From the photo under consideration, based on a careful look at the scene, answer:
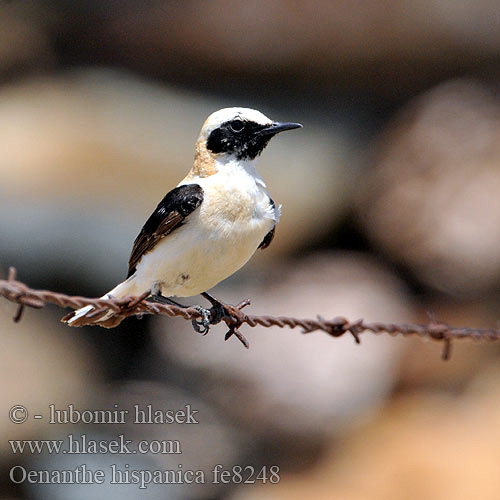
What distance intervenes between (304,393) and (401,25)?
6889mm

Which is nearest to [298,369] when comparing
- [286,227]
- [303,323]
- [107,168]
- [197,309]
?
[286,227]

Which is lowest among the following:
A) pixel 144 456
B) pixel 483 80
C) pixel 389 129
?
pixel 144 456

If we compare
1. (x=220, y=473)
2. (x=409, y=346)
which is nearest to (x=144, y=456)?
(x=220, y=473)

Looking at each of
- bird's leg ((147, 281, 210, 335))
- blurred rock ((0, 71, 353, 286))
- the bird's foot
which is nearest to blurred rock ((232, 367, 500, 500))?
blurred rock ((0, 71, 353, 286))

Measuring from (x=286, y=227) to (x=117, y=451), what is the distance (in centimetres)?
494

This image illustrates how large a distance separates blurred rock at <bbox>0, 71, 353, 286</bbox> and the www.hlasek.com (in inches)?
85.2

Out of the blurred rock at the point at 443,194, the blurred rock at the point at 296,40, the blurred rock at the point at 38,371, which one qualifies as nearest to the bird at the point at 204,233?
the blurred rock at the point at 38,371

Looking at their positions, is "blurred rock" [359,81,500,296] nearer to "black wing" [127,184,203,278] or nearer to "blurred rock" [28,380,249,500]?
"blurred rock" [28,380,249,500]

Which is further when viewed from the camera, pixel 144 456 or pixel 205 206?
pixel 144 456

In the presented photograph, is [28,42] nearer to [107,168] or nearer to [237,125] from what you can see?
[107,168]

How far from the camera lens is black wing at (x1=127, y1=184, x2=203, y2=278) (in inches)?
188

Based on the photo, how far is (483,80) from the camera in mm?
14430

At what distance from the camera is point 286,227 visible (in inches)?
544

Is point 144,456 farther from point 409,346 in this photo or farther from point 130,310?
point 130,310
